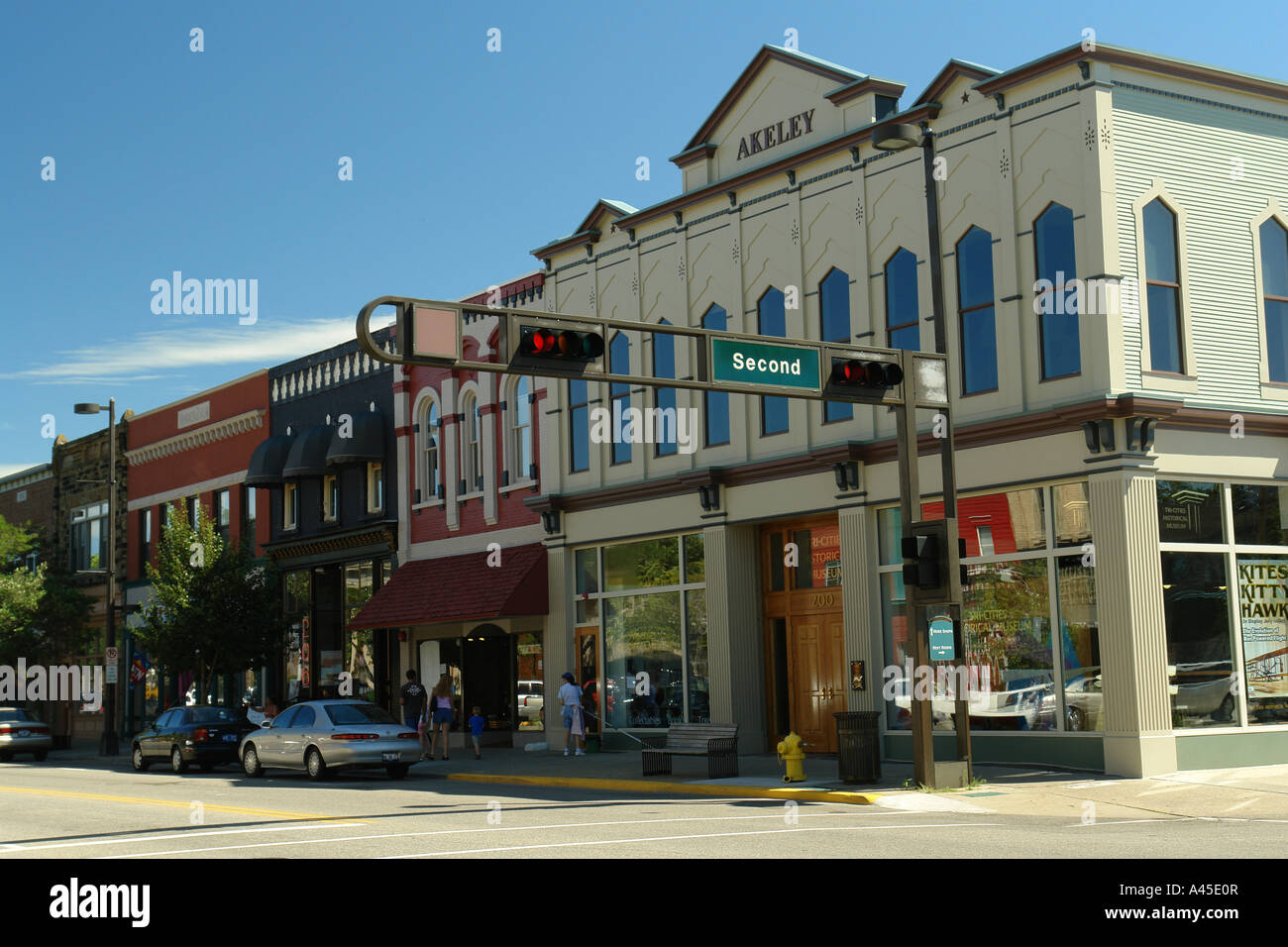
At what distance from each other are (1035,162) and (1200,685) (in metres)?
7.83

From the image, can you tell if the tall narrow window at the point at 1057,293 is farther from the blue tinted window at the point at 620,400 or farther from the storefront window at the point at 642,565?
the blue tinted window at the point at 620,400

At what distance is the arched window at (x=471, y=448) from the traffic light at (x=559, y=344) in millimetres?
16728

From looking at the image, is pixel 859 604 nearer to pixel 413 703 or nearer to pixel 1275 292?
pixel 1275 292

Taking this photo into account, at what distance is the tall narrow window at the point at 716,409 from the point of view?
25859 millimetres

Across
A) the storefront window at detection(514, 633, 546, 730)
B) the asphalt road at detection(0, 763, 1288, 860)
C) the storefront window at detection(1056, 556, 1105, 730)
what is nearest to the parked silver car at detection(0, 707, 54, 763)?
the storefront window at detection(514, 633, 546, 730)

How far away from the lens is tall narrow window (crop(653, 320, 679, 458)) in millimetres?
26750

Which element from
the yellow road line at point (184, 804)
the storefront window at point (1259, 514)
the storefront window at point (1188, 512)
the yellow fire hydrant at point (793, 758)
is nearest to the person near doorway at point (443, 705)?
the yellow road line at point (184, 804)

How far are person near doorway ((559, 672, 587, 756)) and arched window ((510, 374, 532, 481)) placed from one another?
18.3 ft

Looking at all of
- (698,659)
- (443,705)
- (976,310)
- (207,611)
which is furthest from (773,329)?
(207,611)

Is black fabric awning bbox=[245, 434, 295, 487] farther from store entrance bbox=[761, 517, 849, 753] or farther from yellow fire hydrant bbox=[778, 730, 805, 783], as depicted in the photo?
yellow fire hydrant bbox=[778, 730, 805, 783]

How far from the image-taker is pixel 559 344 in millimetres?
15617

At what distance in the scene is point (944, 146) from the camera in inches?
867
